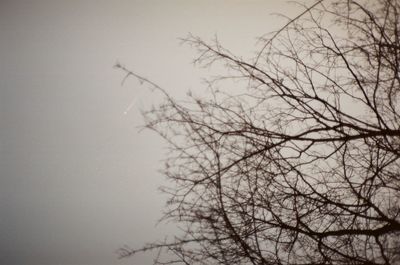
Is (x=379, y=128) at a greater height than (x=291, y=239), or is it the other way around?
(x=379, y=128)

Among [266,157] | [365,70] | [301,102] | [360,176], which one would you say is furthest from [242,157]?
[365,70]

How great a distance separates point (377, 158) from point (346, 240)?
2.92 feet

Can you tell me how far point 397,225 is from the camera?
12.0ft

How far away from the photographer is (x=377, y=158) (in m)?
3.71

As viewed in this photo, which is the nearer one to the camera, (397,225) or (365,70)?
(397,225)

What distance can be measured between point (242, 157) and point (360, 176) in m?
1.23

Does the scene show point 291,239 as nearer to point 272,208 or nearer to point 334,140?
point 272,208

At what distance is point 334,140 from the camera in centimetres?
384

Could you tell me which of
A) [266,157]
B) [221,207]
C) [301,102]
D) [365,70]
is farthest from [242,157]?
[365,70]

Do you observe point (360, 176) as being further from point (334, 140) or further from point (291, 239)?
point (291, 239)

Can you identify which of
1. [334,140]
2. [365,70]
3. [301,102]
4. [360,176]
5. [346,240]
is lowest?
[346,240]

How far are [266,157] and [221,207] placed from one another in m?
0.69

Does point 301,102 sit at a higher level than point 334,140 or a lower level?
higher

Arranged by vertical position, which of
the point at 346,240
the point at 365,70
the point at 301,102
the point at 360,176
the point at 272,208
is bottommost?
the point at 346,240
